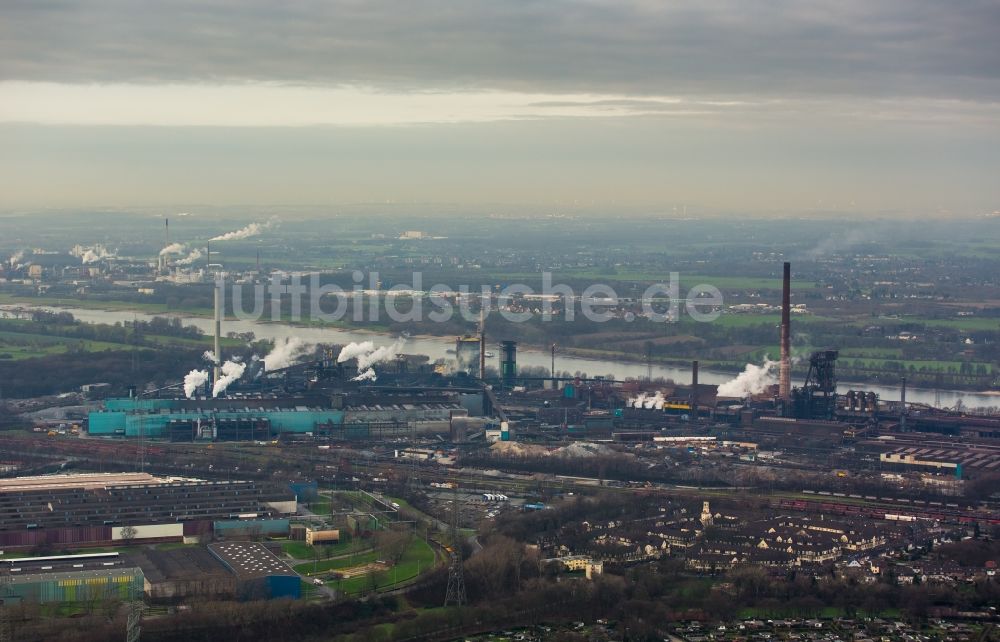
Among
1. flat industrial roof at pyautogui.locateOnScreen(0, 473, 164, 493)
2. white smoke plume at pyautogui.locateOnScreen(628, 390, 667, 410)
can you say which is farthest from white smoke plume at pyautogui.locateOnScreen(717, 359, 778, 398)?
flat industrial roof at pyautogui.locateOnScreen(0, 473, 164, 493)

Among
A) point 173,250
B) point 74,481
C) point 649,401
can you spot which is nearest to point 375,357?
point 649,401

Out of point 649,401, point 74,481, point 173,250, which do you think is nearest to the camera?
point 74,481

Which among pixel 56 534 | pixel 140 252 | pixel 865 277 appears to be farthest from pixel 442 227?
pixel 56 534

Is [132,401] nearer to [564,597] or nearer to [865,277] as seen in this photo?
[564,597]

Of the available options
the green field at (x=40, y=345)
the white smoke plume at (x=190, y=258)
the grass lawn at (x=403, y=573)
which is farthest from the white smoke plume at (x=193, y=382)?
the white smoke plume at (x=190, y=258)

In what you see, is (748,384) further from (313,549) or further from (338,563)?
(338,563)

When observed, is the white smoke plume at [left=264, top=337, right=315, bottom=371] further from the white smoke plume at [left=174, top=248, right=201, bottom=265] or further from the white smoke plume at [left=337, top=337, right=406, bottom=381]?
the white smoke plume at [left=174, top=248, right=201, bottom=265]
